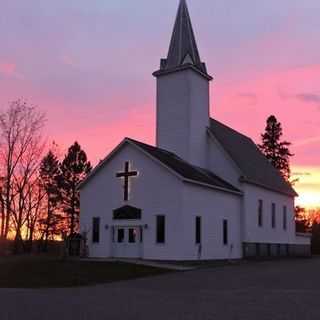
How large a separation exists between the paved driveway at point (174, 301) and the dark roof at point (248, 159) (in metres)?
20.9

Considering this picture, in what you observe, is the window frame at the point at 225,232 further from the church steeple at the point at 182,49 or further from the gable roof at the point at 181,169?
the church steeple at the point at 182,49

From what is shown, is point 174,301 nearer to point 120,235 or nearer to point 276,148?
point 120,235

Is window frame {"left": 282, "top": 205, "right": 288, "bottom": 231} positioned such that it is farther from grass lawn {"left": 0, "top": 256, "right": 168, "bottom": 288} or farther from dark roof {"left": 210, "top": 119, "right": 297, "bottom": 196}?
grass lawn {"left": 0, "top": 256, "right": 168, "bottom": 288}

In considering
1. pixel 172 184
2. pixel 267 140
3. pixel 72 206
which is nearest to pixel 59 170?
pixel 72 206

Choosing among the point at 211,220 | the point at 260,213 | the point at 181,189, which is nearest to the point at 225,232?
the point at 211,220

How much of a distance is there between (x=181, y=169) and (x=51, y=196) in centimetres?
3823

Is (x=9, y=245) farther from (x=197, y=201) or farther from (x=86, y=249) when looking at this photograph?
(x=197, y=201)

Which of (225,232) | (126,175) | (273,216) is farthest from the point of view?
(273,216)

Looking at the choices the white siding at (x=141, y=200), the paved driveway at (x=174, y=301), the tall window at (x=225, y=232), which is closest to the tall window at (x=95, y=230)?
the white siding at (x=141, y=200)

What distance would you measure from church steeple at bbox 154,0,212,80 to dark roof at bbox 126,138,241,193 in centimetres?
665

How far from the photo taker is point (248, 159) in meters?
49.9

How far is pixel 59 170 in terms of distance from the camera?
72438 millimetres

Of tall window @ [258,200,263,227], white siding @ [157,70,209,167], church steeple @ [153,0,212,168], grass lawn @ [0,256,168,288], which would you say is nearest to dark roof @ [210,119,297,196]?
tall window @ [258,200,263,227]

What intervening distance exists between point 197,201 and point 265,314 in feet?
72.2
